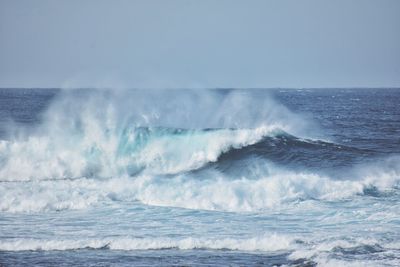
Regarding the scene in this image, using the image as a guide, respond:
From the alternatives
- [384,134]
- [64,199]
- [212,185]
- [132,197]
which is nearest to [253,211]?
[212,185]

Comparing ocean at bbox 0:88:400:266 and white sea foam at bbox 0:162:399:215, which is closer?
ocean at bbox 0:88:400:266

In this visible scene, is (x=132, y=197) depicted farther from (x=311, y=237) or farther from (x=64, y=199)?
(x=311, y=237)

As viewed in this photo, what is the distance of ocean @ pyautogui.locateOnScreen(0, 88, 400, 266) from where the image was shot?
13.4 meters

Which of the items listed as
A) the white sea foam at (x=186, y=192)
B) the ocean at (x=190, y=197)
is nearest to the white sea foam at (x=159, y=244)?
the ocean at (x=190, y=197)

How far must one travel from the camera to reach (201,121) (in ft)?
120

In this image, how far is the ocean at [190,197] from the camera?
13.4 metres

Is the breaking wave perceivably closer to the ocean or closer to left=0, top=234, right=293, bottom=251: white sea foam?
the ocean

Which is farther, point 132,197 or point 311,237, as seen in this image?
point 132,197

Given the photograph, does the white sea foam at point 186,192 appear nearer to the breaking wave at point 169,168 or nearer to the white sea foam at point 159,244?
the breaking wave at point 169,168

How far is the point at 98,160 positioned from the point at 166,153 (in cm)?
300

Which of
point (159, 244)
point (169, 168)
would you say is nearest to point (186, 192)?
point (159, 244)

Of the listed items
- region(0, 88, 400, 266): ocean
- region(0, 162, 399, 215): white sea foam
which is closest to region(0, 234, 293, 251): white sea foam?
region(0, 88, 400, 266): ocean

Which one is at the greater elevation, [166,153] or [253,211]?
[166,153]

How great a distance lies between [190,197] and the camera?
18.9 meters
